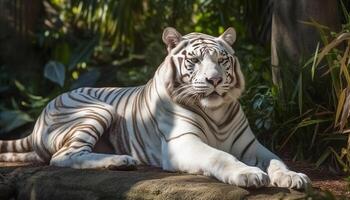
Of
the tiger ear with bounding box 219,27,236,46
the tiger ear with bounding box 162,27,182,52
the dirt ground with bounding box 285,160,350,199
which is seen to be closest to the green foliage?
the dirt ground with bounding box 285,160,350,199

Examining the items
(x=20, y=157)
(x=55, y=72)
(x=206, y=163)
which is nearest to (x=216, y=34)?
(x=55, y=72)

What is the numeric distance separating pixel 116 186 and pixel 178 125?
796 millimetres

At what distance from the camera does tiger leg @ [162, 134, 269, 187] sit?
493 cm

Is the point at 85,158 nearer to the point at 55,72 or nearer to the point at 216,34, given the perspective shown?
the point at 216,34

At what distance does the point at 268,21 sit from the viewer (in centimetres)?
904

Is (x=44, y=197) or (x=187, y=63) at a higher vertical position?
(x=187, y=63)

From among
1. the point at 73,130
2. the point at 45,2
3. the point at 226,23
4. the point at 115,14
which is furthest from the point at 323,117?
the point at 45,2

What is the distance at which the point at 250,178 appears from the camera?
4.91 m

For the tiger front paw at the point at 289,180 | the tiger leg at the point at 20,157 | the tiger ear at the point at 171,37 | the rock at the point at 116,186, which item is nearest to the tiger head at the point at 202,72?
the tiger ear at the point at 171,37

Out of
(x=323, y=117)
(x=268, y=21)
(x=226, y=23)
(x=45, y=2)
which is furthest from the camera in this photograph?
(x=45, y=2)

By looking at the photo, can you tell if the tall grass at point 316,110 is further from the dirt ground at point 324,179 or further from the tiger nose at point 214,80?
the tiger nose at point 214,80

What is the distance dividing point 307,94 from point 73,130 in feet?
5.91

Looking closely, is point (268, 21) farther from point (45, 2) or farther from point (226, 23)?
point (45, 2)

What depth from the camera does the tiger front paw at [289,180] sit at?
500 centimetres
